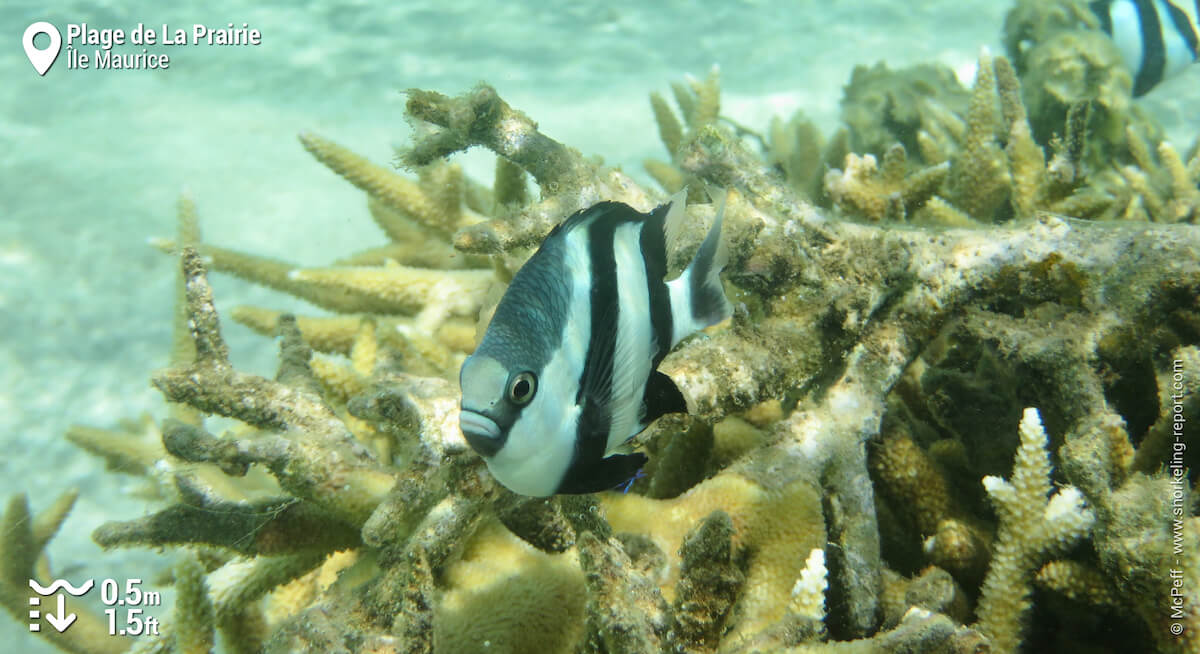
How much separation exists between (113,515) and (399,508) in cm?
523

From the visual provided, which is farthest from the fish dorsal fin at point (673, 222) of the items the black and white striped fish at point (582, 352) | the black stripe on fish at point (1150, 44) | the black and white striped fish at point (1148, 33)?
the black stripe on fish at point (1150, 44)

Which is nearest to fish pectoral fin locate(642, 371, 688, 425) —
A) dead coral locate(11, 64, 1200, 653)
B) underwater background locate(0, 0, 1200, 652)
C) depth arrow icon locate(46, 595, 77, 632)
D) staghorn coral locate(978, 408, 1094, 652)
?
dead coral locate(11, 64, 1200, 653)

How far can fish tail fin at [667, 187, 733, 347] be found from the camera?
1095mm

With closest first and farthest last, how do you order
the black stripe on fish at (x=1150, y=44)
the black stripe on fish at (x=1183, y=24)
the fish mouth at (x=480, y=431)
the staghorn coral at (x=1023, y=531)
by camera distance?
the fish mouth at (x=480, y=431) < the staghorn coral at (x=1023, y=531) < the black stripe on fish at (x=1150, y=44) < the black stripe on fish at (x=1183, y=24)

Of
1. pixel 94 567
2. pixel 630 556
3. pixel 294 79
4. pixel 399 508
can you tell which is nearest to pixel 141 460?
pixel 94 567

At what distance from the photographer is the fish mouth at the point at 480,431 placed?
0.81 meters

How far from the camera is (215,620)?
185 centimetres

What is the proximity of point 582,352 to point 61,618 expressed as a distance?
3.11 meters

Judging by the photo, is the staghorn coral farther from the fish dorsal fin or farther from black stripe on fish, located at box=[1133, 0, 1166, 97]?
black stripe on fish, located at box=[1133, 0, 1166, 97]

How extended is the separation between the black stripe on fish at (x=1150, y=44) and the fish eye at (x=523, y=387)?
5899 mm

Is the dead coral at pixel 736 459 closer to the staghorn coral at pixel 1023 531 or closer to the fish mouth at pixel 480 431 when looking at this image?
the staghorn coral at pixel 1023 531

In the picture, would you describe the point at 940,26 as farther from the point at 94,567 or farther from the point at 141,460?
the point at 94,567

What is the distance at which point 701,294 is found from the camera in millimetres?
1112

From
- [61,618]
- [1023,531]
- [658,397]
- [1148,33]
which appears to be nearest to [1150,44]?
[1148,33]
